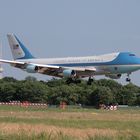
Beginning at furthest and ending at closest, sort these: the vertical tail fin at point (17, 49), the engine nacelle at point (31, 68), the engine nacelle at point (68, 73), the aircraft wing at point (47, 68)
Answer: the vertical tail fin at point (17, 49)
the engine nacelle at point (31, 68)
the aircraft wing at point (47, 68)
the engine nacelle at point (68, 73)

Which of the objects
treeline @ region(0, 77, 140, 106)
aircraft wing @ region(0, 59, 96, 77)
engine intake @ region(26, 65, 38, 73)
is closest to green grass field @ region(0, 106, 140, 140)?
aircraft wing @ region(0, 59, 96, 77)

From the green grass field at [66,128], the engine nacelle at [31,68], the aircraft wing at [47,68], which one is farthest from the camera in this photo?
the engine nacelle at [31,68]

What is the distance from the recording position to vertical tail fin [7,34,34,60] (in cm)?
9421

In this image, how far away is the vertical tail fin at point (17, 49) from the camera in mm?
94213

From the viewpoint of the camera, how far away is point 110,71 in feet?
264

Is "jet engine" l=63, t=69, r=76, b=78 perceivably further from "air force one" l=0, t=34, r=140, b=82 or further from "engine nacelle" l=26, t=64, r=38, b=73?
"engine nacelle" l=26, t=64, r=38, b=73

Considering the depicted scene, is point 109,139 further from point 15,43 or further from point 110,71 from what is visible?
point 15,43

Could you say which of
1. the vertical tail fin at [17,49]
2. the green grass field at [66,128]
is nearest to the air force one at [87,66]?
the vertical tail fin at [17,49]

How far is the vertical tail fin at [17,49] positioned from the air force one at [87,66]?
17.3ft

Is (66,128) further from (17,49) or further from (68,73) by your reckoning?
(17,49)

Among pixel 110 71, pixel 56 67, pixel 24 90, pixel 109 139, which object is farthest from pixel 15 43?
pixel 24 90

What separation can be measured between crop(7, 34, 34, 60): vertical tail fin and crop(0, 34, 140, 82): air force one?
5.29 metres

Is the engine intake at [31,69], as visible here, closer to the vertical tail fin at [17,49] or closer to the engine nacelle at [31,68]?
the engine nacelle at [31,68]

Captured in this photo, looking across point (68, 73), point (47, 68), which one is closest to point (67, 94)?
point (47, 68)
